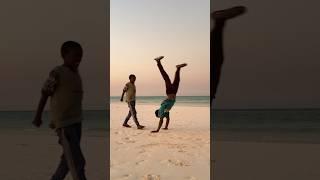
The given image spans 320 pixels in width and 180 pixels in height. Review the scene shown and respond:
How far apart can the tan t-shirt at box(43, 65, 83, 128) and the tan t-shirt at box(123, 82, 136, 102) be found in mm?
6022

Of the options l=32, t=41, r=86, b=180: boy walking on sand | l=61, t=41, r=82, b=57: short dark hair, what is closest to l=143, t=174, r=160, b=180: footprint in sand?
l=32, t=41, r=86, b=180: boy walking on sand

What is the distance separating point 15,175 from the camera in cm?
515

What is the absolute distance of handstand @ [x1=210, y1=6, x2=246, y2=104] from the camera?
176 inches

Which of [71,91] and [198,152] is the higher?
[71,91]

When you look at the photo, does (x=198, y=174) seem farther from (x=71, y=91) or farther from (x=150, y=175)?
(x=71, y=91)

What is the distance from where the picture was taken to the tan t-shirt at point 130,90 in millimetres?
9523

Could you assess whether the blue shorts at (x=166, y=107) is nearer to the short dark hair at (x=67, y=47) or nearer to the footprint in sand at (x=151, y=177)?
the footprint in sand at (x=151, y=177)

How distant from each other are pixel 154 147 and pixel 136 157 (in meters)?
1.04

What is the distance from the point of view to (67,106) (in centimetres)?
343

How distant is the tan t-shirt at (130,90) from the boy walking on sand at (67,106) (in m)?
5.98

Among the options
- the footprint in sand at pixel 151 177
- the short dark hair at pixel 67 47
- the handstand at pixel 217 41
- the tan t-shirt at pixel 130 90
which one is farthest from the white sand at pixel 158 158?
the short dark hair at pixel 67 47

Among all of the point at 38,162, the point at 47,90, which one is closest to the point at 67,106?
the point at 47,90

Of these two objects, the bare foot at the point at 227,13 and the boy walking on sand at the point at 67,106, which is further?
the bare foot at the point at 227,13

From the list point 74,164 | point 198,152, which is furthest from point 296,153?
point 74,164
